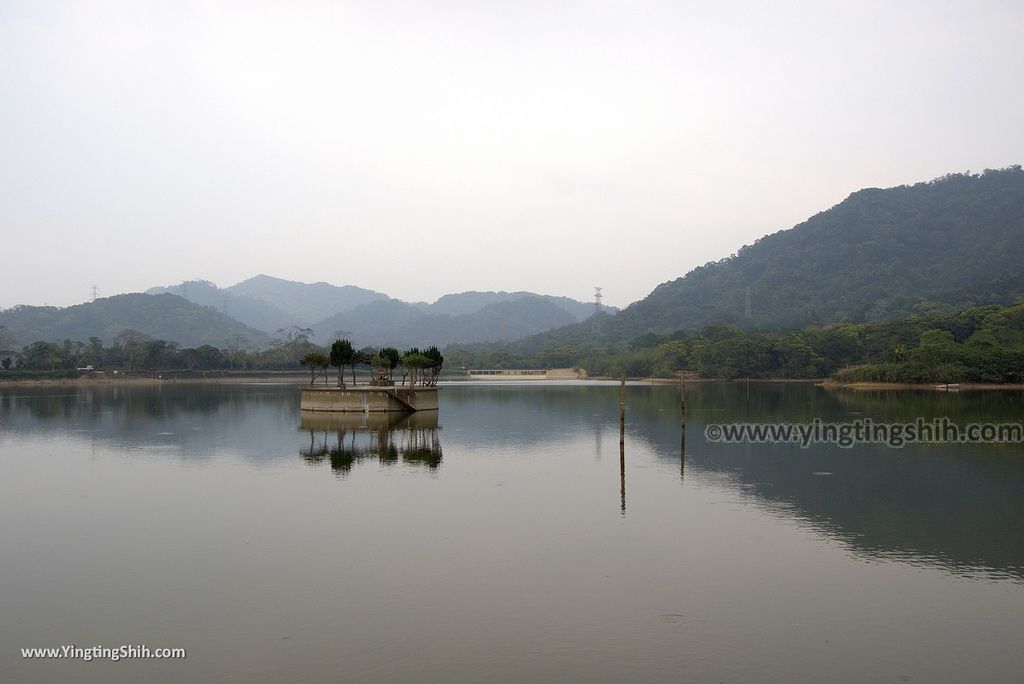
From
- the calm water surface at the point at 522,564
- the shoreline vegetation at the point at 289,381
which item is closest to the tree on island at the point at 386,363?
the calm water surface at the point at 522,564

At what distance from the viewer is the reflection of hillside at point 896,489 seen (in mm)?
22316

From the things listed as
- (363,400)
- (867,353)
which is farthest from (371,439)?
(867,353)

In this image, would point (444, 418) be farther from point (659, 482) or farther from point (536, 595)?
point (536, 595)

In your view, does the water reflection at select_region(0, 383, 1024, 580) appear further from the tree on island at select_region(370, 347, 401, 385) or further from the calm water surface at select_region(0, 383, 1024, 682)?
the tree on island at select_region(370, 347, 401, 385)

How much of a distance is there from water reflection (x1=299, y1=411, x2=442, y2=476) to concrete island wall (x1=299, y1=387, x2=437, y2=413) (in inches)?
30.3

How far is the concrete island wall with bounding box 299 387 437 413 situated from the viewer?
65.2m

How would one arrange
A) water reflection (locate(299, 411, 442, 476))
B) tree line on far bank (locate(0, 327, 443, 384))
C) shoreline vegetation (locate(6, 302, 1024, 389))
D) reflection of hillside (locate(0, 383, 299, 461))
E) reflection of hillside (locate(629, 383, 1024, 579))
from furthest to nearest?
tree line on far bank (locate(0, 327, 443, 384)) → shoreline vegetation (locate(6, 302, 1024, 389)) → reflection of hillside (locate(0, 383, 299, 461)) → water reflection (locate(299, 411, 442, 476)) → reflection of hillside (locate(629, 383, 1024, 579))

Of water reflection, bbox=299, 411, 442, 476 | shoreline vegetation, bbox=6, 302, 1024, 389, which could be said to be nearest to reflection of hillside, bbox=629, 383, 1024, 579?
water reflection, bbox=299, 411, 442, 476

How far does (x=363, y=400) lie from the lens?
65.3 m

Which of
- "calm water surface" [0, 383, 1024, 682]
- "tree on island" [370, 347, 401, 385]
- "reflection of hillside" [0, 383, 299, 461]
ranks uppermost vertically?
"tree on island" [370, 347, 401, 385]

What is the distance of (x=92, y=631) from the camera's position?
1586 cm

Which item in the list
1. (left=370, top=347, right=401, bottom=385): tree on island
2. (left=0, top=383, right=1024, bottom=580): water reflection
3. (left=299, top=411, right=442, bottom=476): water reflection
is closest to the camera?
(left=0, top=383, right=1024, bottom=580): water reflection

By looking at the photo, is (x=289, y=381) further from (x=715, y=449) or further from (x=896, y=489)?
(x=896, y=489)

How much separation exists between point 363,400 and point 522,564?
46.6 meters
